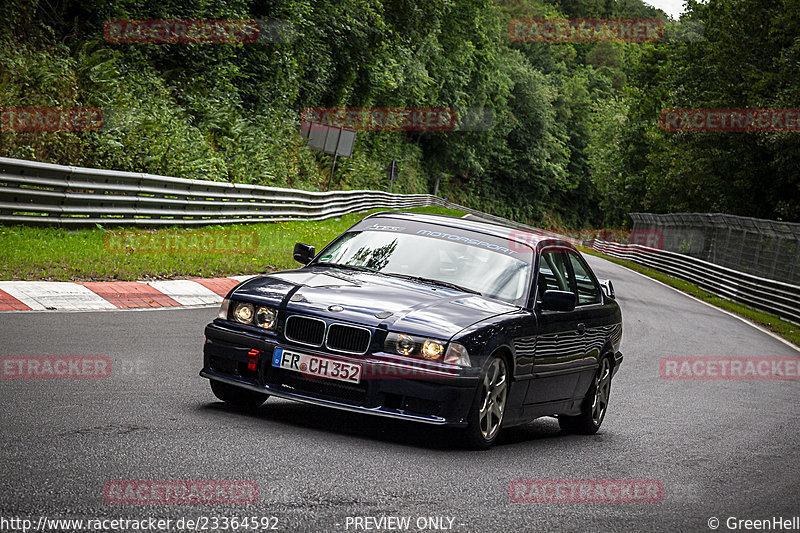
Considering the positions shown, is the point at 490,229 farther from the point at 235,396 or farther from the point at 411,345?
the point at 235,396

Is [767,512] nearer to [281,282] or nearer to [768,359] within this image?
[281,282]

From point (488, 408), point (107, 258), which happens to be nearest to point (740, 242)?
point (107, 258)

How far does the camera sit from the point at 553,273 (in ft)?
25.4

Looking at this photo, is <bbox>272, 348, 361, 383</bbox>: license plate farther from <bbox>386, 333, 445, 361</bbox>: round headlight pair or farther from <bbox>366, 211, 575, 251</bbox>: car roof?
<bbox>366, 211, 575, 251</bbox>: car roof

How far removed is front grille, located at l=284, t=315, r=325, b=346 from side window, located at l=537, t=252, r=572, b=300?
1841 millimetres

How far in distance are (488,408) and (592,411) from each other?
2.12 meters

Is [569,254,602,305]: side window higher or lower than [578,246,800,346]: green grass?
higher

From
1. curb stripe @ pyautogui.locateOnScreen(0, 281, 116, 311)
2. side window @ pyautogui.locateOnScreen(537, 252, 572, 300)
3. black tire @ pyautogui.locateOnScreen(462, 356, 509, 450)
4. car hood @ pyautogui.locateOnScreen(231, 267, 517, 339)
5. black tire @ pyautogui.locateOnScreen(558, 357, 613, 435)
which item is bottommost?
curb stripe @ pyautogui.locateOnScreen(0, 281, 116, 311)

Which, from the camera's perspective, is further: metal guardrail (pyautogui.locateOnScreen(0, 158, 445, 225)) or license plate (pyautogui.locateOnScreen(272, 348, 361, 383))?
metal guardrail (pyautogui.locateOnScreen(0, 158, 445, 225))

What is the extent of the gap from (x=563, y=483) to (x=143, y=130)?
17.5 metres

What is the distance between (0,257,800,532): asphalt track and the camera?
4582 mm

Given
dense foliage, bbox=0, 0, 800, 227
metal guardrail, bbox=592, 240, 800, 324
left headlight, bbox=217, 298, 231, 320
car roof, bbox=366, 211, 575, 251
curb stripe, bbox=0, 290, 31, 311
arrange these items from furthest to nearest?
metal guardrail, bbox=592, 240, 800, 324
dense foliage, bbox=0, 0, 800, 227
curb stripe, bbox=0, 290, 31, 311
car roof, bbox=366, 211, 575, 251
left headlight, bbox=217, 298, 231, 320

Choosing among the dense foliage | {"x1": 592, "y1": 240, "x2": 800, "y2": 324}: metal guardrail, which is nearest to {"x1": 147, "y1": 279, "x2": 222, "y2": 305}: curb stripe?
the dense foliage

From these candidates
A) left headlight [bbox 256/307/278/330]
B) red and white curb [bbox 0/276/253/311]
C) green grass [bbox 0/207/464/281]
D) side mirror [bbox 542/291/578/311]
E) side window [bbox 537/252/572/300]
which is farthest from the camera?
green grass [bbox 0/207/464/281]
